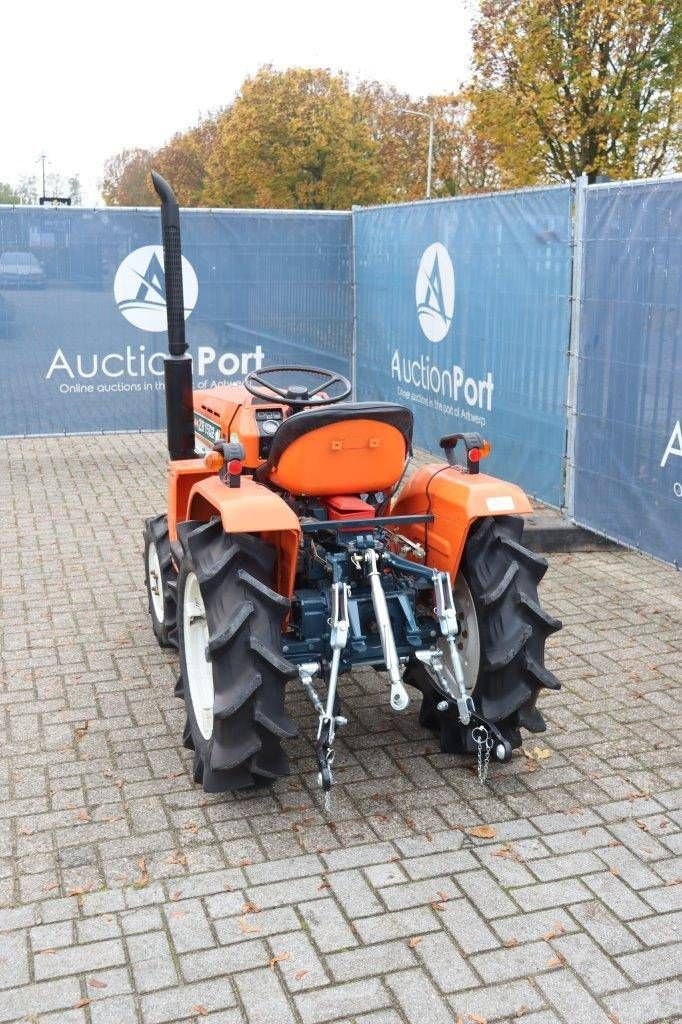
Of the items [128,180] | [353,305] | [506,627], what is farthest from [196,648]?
[128,180]

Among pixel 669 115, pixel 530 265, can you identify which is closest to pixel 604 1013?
pixel 530 265

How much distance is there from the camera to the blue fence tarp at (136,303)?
11.3m

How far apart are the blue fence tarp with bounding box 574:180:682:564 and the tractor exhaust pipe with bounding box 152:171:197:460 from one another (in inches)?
122

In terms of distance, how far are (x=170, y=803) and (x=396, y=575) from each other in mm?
1310

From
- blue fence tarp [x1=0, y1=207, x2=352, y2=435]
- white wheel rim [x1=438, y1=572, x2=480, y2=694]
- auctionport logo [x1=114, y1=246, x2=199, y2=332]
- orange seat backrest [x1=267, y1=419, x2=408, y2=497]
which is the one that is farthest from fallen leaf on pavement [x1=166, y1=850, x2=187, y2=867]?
blue fence tarp [x1=0, y1=207, x2=352, y2=435]

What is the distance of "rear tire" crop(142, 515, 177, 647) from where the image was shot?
582cm

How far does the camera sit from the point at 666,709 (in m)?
5.23

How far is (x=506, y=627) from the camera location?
4.44m

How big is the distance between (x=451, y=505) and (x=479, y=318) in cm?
527

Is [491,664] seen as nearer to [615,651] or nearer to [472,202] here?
[615,651]

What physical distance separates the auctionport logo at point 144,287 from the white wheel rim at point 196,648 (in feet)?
23.6

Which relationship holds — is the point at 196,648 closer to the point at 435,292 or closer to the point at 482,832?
the point at 482,832

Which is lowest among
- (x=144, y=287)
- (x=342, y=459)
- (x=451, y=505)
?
(x=451, y=505)

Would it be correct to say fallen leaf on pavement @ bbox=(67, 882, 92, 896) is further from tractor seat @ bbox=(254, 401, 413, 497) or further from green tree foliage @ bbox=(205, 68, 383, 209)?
green tree foliage @ bbox=(205, 68, 383, 209)
